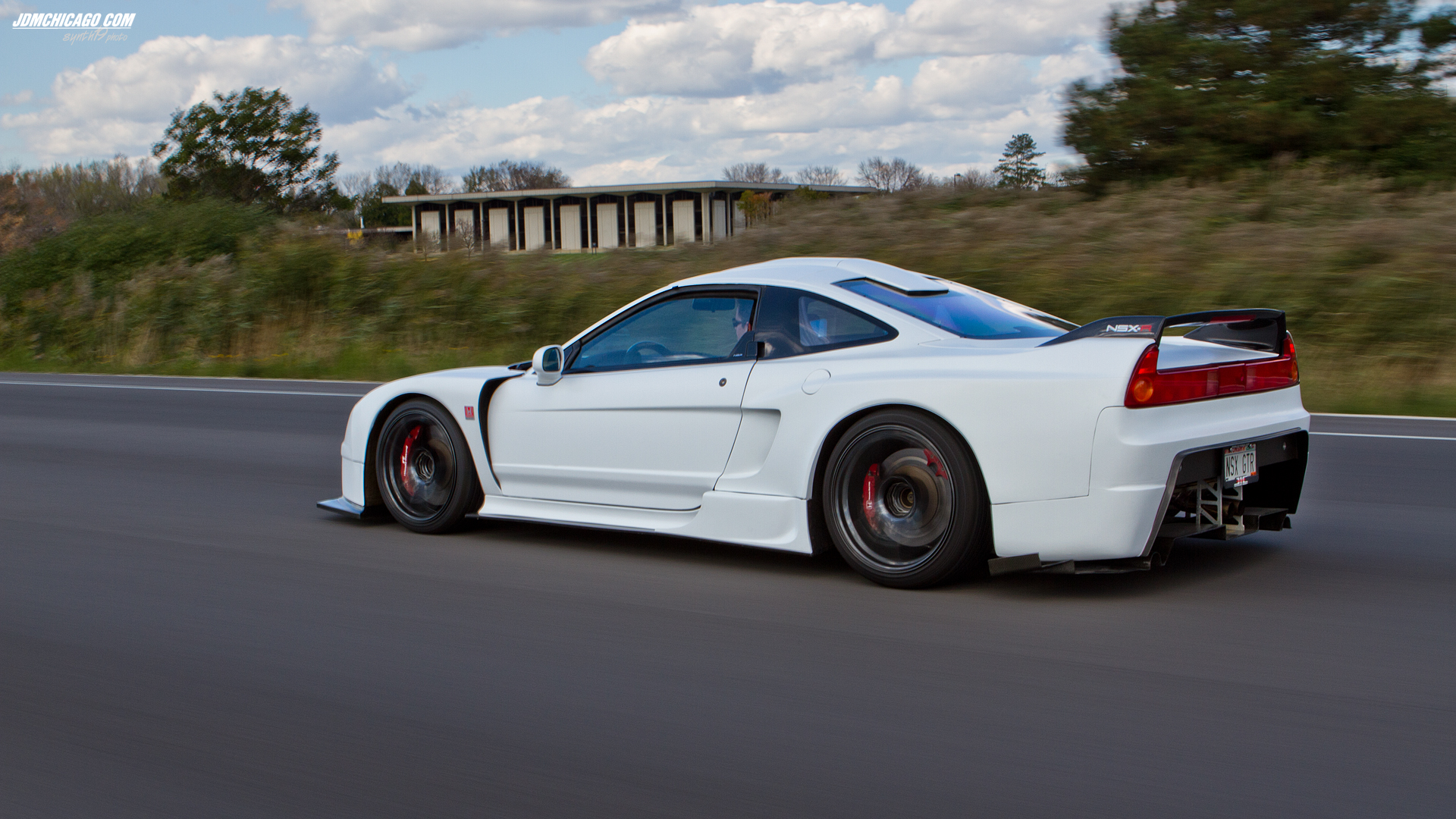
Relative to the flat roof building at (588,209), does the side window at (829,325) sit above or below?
below

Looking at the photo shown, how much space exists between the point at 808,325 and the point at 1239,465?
180 cm

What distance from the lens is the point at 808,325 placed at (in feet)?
17.5

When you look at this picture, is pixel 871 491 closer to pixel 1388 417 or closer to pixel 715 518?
pixel 715 518

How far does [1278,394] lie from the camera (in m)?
5.17

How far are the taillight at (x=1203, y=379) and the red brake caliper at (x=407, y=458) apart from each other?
3.65m

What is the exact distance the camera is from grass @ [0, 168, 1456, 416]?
44.6 feet

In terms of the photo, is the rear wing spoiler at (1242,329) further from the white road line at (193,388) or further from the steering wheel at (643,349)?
the white road line at (193,388)

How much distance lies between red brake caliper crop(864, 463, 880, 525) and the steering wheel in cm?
121

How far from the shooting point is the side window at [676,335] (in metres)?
5.53

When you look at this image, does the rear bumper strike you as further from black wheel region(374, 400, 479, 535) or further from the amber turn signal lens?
black wheel region(374, 400, 479, 535)

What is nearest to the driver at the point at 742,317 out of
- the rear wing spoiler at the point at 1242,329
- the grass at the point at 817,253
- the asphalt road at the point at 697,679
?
the asphalt road at the point at 697,679

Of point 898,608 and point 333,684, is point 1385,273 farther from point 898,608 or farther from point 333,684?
point 333,684

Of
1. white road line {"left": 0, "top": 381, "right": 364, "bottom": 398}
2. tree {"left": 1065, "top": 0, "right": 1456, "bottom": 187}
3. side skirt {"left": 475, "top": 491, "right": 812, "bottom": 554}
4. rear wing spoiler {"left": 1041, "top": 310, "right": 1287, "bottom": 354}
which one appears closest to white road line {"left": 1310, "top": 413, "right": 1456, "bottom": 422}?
rear wing spoiler {"left": 1041, "top": 310, "right": 1287, "bottom": 354}

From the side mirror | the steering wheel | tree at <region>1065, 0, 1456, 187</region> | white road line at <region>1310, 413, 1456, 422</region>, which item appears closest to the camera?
the steering wheel
